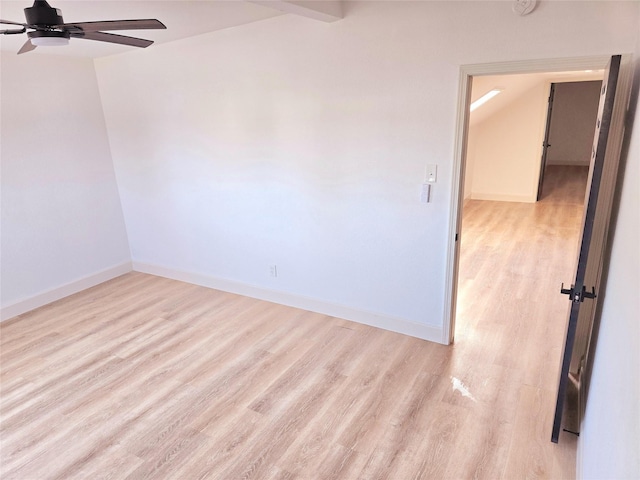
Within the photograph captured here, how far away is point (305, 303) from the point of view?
3.64m

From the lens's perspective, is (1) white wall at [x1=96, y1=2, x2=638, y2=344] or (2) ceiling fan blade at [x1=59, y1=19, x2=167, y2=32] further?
(1) white wall at [x1=96, y1=2, x2=638, y2=344]

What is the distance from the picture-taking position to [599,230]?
213cm

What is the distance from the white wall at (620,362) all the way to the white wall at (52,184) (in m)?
4.44

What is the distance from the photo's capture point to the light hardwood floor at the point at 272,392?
2.06 m

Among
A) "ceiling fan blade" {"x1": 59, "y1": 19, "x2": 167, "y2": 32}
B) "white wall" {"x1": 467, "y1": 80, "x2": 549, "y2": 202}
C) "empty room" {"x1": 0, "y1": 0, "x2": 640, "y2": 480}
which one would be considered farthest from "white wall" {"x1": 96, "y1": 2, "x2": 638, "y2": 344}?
"white wall" {"x1": 467, "y1": 80, "x2": 549, "y2": 202}

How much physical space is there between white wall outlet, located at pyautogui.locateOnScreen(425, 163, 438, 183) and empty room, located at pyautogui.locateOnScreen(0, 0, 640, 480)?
13 mm

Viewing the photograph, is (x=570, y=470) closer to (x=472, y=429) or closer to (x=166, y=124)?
(x=472, y=429)

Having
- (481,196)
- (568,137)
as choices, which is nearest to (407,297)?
(481,196)

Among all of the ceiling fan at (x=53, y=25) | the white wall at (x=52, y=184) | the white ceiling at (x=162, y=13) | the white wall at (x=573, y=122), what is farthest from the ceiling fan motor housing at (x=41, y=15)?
the white wall at (x=573, y=122)

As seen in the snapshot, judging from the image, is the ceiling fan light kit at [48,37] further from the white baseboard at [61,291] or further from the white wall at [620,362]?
the white baseboard at [61,291]

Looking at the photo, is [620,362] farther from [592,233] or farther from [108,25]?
[108,25]

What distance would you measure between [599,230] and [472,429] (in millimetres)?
1269

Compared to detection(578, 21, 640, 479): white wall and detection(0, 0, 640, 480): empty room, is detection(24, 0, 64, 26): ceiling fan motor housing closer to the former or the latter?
detection(0, 0, 640, 480): empty room

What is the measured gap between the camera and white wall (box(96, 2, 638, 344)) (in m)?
2.47
